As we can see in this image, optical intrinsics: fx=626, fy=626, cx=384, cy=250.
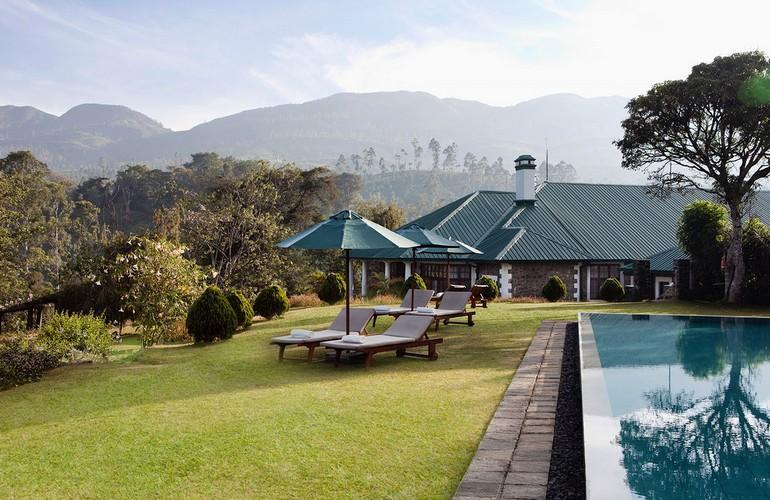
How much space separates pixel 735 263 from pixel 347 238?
14849 millimetres

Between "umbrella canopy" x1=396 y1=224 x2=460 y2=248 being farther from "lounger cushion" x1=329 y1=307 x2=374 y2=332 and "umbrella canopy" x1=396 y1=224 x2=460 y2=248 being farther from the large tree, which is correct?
the large tree

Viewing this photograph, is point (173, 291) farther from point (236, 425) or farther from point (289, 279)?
point (289, 279)

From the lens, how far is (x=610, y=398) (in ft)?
21.5

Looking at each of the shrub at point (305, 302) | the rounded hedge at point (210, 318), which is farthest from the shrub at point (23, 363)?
the shrub at point (305, 302)

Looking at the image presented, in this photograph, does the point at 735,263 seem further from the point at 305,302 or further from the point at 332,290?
the point at 305,302

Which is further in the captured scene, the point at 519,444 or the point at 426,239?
the point at 426,239

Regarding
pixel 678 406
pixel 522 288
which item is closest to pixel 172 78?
pixel 522 288

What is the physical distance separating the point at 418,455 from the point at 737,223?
1756cm

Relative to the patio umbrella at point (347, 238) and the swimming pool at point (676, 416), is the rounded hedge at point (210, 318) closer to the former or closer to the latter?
the patio umbrella at point (347, 238)

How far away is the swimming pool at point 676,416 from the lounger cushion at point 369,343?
2.79 metres

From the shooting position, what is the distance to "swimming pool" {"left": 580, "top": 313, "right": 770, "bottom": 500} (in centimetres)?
425

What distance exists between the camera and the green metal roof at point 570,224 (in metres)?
28.3

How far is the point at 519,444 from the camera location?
5.21 m

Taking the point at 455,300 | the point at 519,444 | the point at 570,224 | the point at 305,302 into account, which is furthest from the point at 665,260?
the point at 519,444
